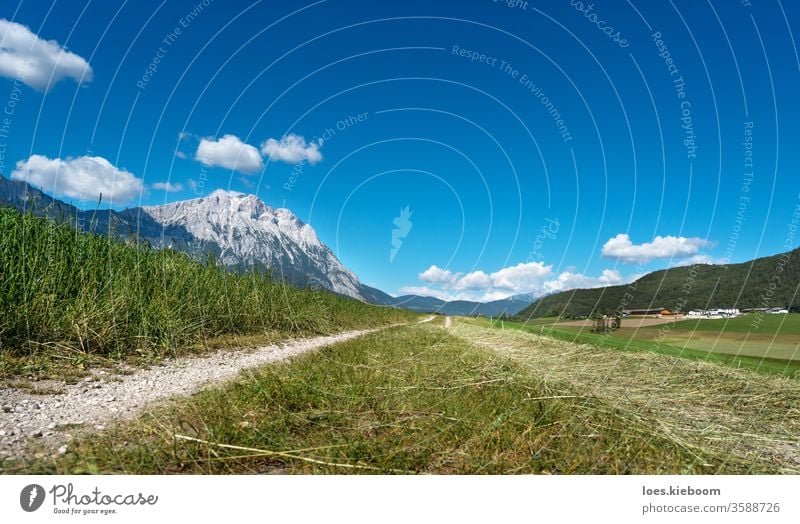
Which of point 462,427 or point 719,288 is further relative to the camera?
point 719,288

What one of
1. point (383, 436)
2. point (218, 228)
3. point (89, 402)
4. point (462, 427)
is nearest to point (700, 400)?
point (462, 427)

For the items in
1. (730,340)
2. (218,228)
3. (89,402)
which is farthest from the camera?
(218,228)

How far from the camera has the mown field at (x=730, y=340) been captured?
215 inches

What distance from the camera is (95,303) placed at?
6961 millimetres

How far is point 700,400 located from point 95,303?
8.13 m

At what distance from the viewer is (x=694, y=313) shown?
7020mm

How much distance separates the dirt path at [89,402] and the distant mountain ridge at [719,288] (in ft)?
20.2

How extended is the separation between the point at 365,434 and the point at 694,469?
1.96 meters

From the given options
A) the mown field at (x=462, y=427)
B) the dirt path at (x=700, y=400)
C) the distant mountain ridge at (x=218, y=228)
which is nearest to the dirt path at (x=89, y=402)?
the mown field at (x=462, y=427)

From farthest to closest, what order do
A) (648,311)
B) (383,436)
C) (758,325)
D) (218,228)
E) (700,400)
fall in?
(218,228) → (648,311) → (758,325) → (700,400) → (383,436)

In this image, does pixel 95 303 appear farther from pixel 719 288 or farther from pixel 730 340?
pixel 719 288

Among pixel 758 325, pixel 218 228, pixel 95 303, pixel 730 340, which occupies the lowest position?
pixel 730 340
